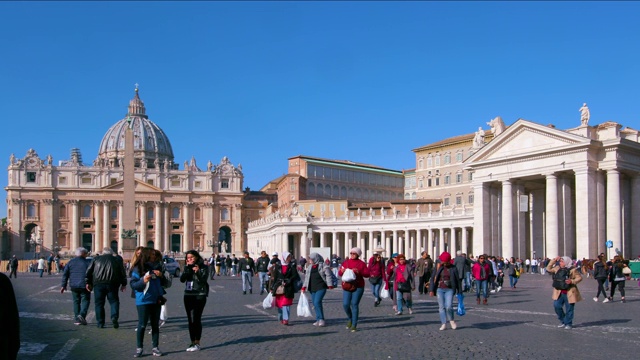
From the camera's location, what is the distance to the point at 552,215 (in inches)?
1698

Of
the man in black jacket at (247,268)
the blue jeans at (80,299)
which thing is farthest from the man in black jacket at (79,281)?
the man in black jacket at (247,268)

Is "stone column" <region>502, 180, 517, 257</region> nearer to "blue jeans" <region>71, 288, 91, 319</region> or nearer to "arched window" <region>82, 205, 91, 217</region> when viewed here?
"blue jeans" <region>71, 288, 91, 319</region>

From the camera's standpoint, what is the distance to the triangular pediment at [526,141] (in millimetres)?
42344

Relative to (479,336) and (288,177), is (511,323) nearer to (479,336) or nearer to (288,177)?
(479,336)

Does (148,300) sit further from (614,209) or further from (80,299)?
(614,209)

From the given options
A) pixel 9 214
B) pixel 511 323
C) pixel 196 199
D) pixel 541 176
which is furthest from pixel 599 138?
pixel 9 214

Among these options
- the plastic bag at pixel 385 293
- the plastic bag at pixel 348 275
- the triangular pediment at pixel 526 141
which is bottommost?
the plastic bag at pixel 385 293

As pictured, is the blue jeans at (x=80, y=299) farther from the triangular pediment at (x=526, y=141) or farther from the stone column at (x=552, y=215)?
the stone column at (x=552, y=215)

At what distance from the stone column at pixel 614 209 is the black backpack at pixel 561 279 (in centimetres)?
2905

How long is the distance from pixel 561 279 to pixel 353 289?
3.83 m

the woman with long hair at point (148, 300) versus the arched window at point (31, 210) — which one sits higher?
the arched window at point (31, 210)

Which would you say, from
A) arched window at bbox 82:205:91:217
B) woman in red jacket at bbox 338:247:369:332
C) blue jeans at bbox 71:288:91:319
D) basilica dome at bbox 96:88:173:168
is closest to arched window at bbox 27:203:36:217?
arched window at bbox 82:205:91:217

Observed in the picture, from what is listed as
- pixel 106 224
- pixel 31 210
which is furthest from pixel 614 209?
pixel 31 210

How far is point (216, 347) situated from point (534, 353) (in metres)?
4.68
